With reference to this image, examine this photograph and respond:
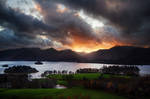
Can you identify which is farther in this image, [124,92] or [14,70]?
[14,70]

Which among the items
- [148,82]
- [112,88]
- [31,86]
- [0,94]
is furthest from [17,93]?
[148,82]

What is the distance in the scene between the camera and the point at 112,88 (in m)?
28.4

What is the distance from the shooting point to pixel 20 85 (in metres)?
34.0

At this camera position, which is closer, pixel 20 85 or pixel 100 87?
pixel 100 87

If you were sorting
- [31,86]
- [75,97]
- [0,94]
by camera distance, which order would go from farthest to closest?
[31,86]
[0,94]
[75,97]

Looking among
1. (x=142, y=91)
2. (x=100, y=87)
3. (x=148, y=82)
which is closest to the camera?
(x=142, y=91)

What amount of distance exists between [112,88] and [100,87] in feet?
10.8

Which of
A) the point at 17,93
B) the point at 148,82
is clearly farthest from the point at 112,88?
the point at 17,93

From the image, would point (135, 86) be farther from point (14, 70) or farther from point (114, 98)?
point (14, 70)

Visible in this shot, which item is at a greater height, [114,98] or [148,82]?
[148,82]

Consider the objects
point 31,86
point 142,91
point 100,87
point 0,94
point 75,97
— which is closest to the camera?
point 75,97

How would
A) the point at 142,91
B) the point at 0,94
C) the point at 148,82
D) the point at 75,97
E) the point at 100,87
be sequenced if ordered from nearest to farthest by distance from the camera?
the point at 75,97
the point at 0,94
the point at 142,91
the point at 148,82
the point at 100,87

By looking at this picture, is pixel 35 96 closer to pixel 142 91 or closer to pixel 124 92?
pixel 124 92

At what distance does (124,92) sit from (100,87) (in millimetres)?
6224
